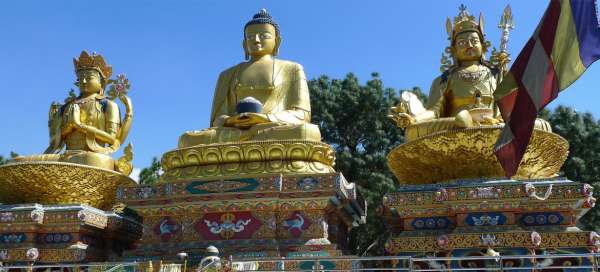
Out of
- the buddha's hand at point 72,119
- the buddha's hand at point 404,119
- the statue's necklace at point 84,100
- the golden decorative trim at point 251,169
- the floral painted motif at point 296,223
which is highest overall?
the statue's necklace at point 84,100

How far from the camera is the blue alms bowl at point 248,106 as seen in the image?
11.4 m

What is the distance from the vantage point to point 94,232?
11148 mm

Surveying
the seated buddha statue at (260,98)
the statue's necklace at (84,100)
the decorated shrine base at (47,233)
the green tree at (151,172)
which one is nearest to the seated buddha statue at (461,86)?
the seated buddha statue at (260,98)

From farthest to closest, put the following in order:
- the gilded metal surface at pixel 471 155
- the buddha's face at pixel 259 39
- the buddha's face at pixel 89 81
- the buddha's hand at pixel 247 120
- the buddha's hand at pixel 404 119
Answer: the buddha's face at pixel 89 81, the buddha's face at pixel 259 39, the buddha's hand at pixel 247 120, the buddha's hand at pixel 404 119, the gilded metal surface at pixel 471 155

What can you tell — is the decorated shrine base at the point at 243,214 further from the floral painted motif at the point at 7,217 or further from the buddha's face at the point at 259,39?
the buddha's face at the point at 259,39

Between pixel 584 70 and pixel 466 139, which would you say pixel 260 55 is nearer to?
pixel 466 139

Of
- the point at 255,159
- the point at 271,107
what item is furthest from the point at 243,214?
the point at 271,107

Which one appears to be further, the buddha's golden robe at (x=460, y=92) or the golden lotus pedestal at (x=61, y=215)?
the buddha's golden robe at (x=460, y=92)

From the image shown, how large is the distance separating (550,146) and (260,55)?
5443 millimetres

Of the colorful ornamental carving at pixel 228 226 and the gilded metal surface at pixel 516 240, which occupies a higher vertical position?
the colorful ornamental carving at pixel 228 226

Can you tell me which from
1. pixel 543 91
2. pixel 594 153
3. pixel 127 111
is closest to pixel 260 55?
pixel 127 111

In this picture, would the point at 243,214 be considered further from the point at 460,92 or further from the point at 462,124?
the point at 460,92

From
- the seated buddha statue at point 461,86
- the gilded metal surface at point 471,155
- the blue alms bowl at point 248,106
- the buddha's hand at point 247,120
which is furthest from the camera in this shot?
the blue alms bowl at point 248,106

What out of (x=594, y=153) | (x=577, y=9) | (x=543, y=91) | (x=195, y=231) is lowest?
(x=195, y=231)
